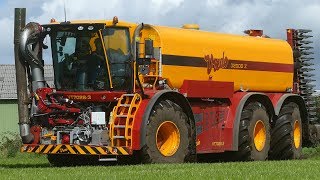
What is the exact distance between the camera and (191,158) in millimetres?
20250

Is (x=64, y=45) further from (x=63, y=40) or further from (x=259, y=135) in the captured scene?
(x=259, y=135)

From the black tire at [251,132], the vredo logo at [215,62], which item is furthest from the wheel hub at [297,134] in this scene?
the vredo logo at [215,62]

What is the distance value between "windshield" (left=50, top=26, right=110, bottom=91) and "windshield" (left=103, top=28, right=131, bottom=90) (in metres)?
0.17

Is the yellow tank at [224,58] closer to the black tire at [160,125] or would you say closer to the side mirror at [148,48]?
the side mirror at [148,48]

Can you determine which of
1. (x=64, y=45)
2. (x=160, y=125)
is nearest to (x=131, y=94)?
(x=160, y=125)

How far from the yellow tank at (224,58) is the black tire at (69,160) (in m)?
3.04

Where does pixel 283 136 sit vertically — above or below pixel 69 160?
above

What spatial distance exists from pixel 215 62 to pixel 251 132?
7.12ft

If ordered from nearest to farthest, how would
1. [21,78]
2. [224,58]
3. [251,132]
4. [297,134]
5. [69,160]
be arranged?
1. [21,78]
2. [69,160]
3. [224,58]
4. [251,132]
5. [297,134]

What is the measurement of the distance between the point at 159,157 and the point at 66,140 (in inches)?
85.6

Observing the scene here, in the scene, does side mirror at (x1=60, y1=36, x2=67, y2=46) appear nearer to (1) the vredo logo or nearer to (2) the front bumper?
(2) the front bumper

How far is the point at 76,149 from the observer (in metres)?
19.2

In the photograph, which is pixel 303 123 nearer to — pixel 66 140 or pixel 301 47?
pixel 301 47

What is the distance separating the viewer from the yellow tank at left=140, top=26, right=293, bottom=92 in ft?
66.8
